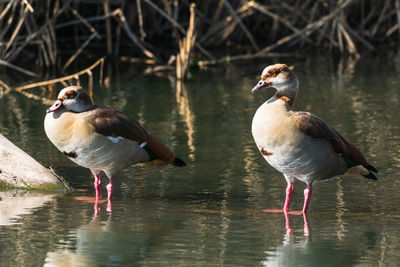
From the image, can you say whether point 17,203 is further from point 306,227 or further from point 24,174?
point 306,227

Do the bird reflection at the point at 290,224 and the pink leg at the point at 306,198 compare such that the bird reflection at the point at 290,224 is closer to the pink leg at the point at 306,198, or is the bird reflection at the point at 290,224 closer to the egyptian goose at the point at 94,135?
the pink leg at the point at 306,198

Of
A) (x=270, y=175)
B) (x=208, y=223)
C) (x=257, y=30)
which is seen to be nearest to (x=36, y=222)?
(x=208, y=223)

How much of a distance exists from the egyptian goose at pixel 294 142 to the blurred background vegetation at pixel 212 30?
330 inches

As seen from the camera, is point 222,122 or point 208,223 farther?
point 222,122

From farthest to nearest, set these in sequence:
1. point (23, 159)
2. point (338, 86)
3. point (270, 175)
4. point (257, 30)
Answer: point (257, 30)
point (338, 86)
point (270, 175)
point (23, 159)

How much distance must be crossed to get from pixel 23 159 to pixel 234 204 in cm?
189

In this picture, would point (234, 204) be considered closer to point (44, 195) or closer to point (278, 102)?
point (278, 102)

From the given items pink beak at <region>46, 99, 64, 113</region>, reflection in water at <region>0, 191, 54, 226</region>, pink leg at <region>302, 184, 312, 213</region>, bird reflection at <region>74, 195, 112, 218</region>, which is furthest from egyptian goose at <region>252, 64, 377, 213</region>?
reflection in water at <region>0, 191, 54, 226</region>

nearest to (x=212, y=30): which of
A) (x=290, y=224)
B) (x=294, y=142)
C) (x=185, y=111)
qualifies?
(x=185, y=111)

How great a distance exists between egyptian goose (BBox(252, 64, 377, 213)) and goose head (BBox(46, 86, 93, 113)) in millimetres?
1405

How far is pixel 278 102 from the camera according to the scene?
20.1 ft

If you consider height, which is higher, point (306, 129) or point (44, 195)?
point (306, 129)


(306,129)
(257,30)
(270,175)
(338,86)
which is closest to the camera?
(306,129)

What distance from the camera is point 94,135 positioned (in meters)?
6.31
